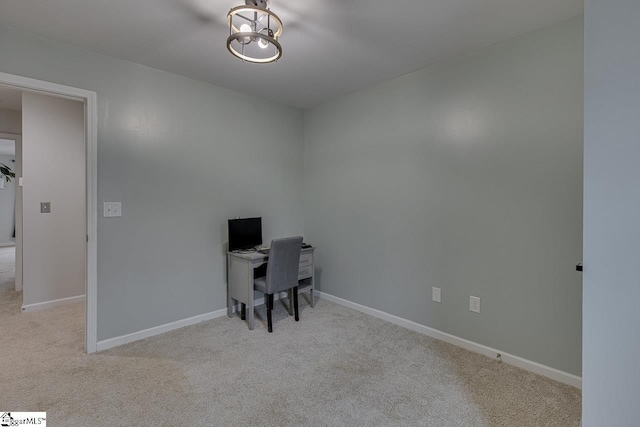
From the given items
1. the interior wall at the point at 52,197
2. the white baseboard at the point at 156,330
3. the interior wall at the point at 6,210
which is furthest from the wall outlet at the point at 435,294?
the interior wall at the point at 6,210

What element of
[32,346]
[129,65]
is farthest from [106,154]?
[32,346]

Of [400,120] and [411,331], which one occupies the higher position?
[400,120]

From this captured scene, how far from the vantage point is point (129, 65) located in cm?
259

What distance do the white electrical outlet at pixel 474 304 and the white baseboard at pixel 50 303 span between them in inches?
169

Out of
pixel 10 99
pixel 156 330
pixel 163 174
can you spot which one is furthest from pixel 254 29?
pixel 10 99

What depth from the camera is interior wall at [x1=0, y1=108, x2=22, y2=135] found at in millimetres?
3902

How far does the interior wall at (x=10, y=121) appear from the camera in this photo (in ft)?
12.8

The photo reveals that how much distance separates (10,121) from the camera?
3.95 m

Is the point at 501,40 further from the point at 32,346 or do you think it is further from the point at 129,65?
the point at 32,346

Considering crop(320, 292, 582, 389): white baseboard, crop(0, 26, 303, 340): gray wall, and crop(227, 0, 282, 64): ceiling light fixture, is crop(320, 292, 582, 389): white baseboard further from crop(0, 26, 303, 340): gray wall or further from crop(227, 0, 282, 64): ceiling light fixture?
crop(227, 0, 282, 64): ceiling light fixture

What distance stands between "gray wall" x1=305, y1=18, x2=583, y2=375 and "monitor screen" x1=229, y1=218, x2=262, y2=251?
0.96m

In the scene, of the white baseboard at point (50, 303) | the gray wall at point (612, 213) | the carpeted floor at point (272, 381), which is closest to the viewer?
the gray wall at point (612, 213)

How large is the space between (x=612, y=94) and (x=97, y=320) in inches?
134

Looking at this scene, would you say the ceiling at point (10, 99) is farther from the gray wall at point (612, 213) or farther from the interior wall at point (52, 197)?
the gray wall at point (612, 213)
